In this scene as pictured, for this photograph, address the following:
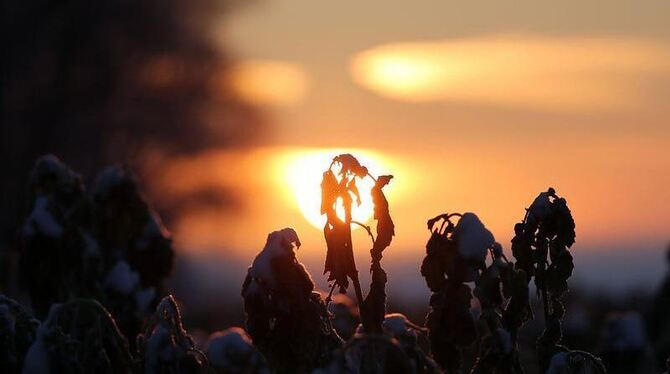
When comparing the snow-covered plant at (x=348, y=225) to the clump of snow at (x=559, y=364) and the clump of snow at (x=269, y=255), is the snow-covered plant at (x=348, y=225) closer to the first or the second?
the clump of snow at (x=269, y=255)

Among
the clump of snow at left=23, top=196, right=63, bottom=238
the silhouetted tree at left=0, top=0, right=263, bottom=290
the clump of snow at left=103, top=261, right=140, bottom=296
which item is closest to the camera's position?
the clump of snow at left=23, top=196, right=63, bottom=238

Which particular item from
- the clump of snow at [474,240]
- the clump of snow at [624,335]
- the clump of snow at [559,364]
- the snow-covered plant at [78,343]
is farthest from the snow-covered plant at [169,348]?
the clump of snow at [624,335]

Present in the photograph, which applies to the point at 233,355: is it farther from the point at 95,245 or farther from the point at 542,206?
the point at 95,245

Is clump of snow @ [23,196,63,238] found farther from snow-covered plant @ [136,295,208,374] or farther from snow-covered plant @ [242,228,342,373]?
snow-covered plant @ [242,228,342,373]

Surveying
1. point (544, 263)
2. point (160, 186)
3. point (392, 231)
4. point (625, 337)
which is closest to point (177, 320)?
point (392, 231)

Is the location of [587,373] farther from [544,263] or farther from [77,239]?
[77,239]

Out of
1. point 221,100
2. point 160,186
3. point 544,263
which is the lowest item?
point 544,263

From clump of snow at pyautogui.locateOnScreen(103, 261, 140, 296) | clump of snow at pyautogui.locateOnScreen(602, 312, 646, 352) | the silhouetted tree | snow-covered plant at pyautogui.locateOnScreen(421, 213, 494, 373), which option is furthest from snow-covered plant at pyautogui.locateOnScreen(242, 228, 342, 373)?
the silhouetted tree
